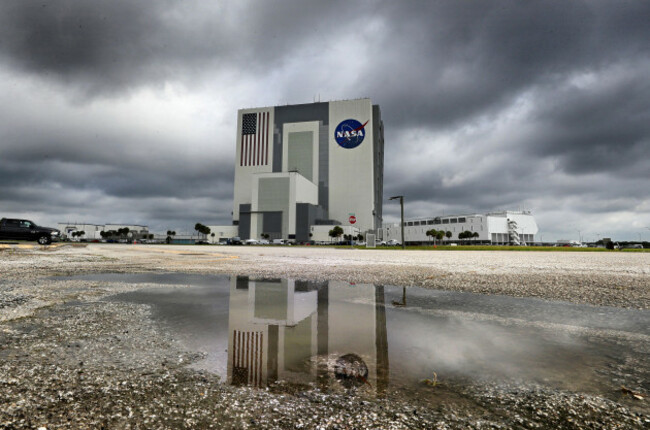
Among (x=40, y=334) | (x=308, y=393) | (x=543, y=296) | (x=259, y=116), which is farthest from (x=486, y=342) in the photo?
(x=259, y=116)

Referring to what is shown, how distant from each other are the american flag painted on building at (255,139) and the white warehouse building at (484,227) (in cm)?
6409

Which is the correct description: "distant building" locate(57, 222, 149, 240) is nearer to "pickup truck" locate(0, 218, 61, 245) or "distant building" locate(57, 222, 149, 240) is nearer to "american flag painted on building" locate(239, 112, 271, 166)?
"american flag painted on building" locate(239, 112, 271, 166)

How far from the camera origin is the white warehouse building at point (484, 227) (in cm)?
13488

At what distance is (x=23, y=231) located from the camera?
2848 cm

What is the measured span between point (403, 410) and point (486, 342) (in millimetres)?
1820

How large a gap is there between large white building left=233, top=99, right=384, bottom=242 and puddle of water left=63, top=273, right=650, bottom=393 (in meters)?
97.2

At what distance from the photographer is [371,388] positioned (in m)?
2.19

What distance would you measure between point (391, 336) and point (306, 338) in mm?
891

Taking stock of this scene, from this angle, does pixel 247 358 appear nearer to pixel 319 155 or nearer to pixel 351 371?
pixel 351 371

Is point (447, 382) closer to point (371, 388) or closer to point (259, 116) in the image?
point (371, 388)

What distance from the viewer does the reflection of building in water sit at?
2430 mm

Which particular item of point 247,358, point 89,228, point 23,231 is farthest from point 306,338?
point 89,228

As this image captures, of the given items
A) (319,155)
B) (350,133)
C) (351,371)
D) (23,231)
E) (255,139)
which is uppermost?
(350,133)

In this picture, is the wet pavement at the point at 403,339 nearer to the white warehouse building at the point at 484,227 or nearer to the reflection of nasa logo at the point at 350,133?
the reflection of nasa logo at the point at 350,133
